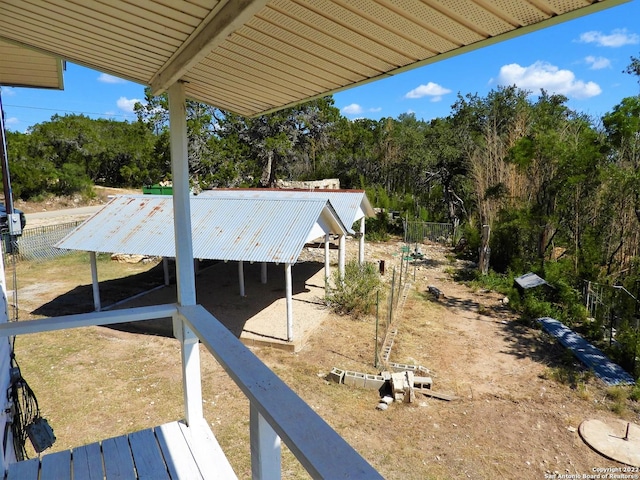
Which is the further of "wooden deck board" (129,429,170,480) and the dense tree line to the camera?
the dense tree line

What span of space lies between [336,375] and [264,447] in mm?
5629

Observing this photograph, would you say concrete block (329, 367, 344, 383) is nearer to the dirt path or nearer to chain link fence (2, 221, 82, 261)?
the dirt path

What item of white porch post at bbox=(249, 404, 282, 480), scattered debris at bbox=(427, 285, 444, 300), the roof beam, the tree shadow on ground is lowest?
scattered debris at bbox=(427, 285, 444, 300)

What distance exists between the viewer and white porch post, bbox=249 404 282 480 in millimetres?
1270

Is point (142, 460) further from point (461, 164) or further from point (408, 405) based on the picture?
point (461, 164)

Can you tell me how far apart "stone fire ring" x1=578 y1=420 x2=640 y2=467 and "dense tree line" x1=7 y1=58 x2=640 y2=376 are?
3912 mm

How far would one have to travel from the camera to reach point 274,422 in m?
1.08

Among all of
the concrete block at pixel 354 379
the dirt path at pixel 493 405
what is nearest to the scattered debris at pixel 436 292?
the dirt path at pixel 493 405

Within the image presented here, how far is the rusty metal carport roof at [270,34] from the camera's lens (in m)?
1.23

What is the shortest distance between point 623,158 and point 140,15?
1232 centimetres

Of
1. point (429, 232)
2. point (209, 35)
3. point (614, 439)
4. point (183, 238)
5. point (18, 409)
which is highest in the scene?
point (209, 35)

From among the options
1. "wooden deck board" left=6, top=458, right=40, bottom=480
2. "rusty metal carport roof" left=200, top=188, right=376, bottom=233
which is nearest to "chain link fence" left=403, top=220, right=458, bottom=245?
"rusty metal carport roof" left=200, top=188, right=376, bottom=233

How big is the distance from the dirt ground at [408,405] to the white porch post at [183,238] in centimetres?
272

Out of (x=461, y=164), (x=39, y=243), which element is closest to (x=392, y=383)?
(x=461, y=164)
